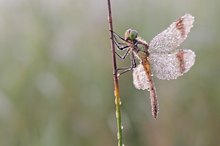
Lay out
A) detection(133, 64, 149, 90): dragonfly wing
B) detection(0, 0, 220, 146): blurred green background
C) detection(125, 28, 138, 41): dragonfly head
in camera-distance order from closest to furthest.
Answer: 1. detection(125, 28, 138, 41): dragonfly head
2. detection(133, 64, 149, 90): dragonfly wing
3. detection(0, 0, 220, 146): blurred green background

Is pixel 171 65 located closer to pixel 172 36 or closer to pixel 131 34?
pixel 172 36

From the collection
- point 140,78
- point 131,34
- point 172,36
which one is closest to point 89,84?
point 172,36

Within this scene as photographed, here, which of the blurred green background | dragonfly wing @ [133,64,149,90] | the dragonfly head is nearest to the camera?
the dragonfly head

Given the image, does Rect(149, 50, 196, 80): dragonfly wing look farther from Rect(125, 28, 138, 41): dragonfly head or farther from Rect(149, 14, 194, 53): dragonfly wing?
Rect(125, 28, 138, 41): dragonfly head

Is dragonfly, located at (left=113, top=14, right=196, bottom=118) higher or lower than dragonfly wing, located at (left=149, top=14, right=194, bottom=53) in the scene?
lower

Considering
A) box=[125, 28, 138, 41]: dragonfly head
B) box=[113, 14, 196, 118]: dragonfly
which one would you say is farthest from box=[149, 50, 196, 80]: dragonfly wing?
box=[125, 28, 138, 41]: dragonfly head
